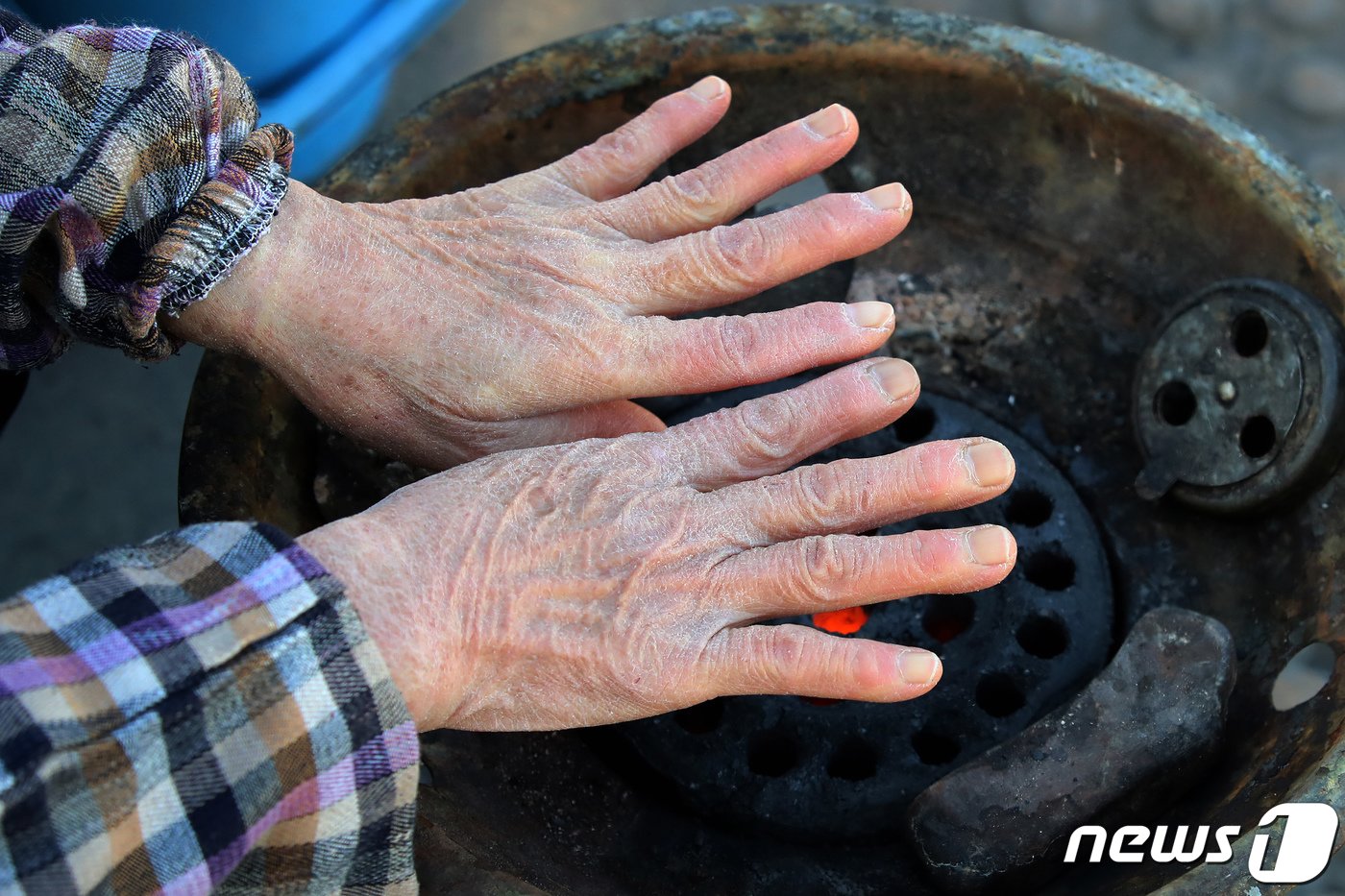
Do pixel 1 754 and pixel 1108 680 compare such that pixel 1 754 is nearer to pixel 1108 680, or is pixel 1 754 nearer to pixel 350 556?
pixel 350 556

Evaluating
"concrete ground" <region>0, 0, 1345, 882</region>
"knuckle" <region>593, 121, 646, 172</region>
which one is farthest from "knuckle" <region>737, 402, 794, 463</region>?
"concrete ground" <region>0, 0, 1345, 882</region>

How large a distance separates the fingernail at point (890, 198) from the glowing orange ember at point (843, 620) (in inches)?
22.3

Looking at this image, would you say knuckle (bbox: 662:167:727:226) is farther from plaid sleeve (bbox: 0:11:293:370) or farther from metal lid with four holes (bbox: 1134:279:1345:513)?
metal lid with four holes (bbox: 1134:279:1345:513)

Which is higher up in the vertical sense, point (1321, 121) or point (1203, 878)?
point (1321, 121)

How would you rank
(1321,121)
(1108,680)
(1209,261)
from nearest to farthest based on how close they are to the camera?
(1108,680), (1209,261), (1321,121)

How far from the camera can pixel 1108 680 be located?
140 cm

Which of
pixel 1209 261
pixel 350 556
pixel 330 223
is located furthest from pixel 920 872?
pixel 330 223

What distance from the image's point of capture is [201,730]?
1010mm

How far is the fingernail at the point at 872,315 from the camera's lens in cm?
147

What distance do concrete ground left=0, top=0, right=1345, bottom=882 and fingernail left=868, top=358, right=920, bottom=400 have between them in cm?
210

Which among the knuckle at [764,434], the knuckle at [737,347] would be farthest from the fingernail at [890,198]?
the knuckle at [764,434]

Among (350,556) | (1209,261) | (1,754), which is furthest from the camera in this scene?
(1209,261)

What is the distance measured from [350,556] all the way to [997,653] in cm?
90

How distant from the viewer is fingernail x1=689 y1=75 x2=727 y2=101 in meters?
1.68
